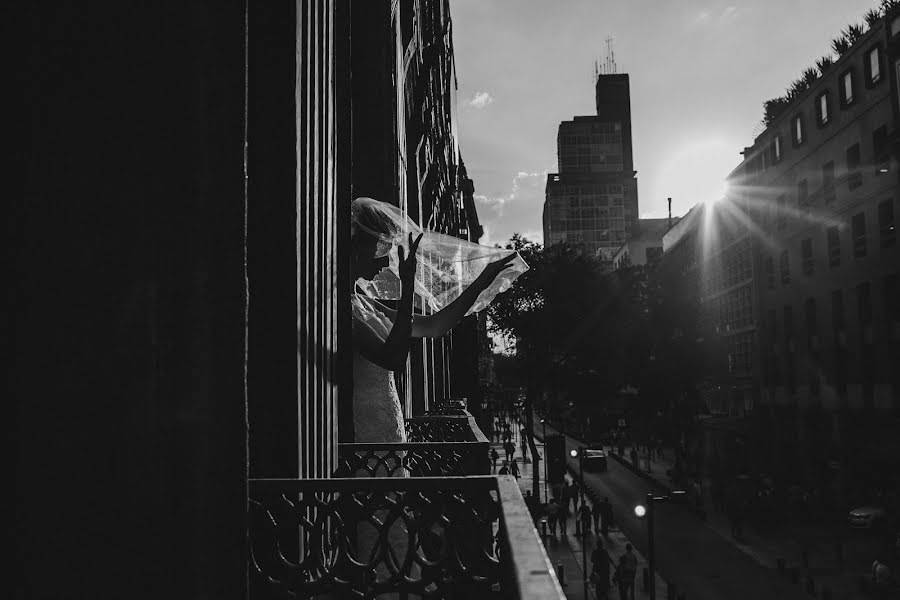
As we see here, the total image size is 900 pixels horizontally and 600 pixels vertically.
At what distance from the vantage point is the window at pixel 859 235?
31984 mm

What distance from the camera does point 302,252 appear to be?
4.03 metres

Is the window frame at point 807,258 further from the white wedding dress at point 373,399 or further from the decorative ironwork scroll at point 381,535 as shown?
the decorative ironwork scroll at point 381,535

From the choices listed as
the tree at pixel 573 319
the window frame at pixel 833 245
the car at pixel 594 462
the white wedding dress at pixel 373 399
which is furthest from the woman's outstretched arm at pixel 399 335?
the tree at pixel 573 319

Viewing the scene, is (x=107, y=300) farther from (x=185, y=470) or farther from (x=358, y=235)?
(x=358, y=235)

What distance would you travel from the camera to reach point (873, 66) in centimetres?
3039

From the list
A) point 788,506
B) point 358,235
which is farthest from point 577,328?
point 358,235

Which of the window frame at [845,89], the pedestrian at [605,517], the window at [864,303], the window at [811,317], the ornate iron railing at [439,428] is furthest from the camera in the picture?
the window at [811,317]

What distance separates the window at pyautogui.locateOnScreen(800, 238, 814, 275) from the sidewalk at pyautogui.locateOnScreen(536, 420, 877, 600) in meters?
13.3

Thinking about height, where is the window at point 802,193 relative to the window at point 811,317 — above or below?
above

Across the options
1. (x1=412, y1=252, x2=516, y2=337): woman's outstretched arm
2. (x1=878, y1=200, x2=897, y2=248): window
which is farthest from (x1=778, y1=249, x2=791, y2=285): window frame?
(x1=412, y1=252, x2=516, y2=337): woman's outstretched arm

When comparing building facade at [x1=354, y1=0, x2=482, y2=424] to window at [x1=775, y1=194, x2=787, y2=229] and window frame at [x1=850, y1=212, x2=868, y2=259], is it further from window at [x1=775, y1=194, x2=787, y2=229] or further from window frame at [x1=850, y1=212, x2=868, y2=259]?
window at [x1=775, y1=194, x2=787, y2=229]

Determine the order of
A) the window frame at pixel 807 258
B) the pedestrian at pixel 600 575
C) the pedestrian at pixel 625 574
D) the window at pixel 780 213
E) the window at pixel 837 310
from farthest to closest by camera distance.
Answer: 1. the window at pixel 780 213
2. the window frame at pixel 807 258
3. the window at pixel 837 310
4. the pedestrian at pixel 600 575
5. the pedestrian at pixel 625 574

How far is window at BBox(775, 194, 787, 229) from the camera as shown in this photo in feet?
133

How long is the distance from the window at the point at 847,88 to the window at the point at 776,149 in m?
7.74
